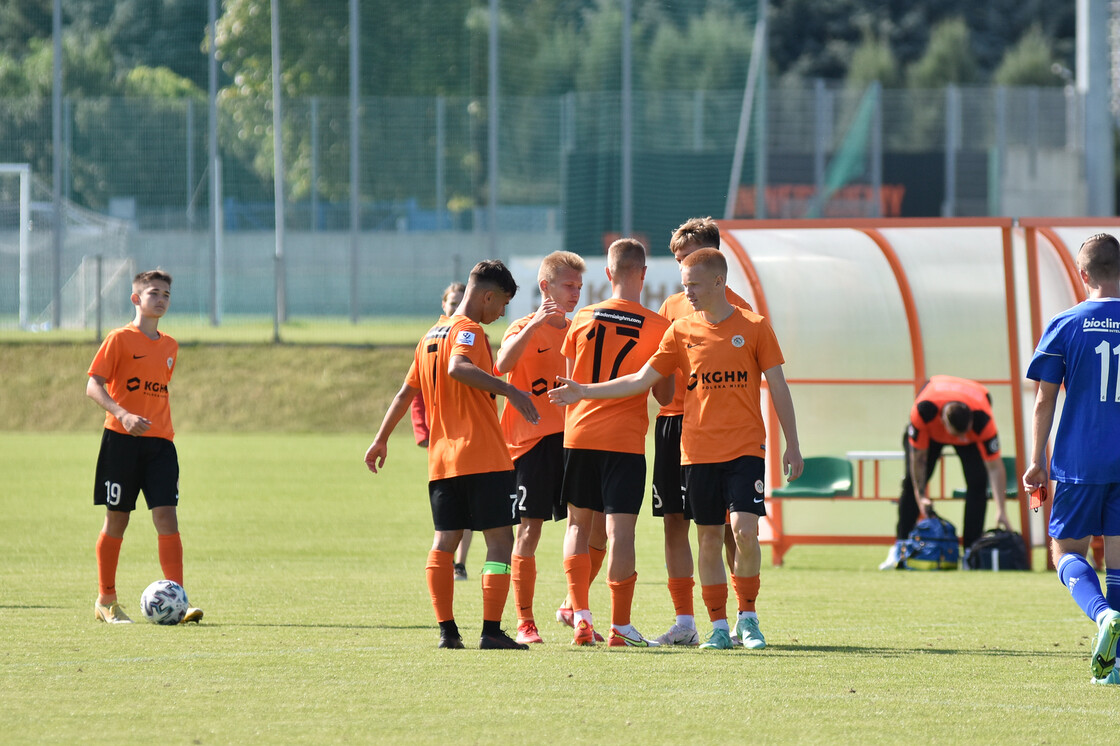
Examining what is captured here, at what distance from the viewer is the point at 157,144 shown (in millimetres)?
31188

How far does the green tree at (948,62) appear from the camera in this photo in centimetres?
5572

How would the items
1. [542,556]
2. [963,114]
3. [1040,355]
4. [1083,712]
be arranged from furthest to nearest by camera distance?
[963,114], [542,556], [1040,355], [1083,712]

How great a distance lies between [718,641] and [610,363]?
55.5 inches

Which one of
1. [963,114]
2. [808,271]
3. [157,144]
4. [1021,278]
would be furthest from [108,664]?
[963,114]

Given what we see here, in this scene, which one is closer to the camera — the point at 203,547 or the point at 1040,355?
the point at 1040,355

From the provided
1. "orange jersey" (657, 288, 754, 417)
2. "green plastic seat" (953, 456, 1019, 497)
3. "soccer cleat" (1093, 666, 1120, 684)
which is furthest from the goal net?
"soccer cleat" (1093, 666, 1120, 684)

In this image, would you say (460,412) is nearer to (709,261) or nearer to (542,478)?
(542,478)

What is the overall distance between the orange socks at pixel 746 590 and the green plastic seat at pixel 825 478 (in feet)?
15.9

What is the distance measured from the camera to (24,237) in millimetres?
29109

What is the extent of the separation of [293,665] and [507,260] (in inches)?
903

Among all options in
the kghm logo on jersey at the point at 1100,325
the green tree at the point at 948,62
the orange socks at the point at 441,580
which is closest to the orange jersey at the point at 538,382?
the orange socks at the point at 441,580

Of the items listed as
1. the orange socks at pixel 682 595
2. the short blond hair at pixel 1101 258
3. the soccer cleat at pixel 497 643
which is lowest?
the soccer cleat at pixel 497 643

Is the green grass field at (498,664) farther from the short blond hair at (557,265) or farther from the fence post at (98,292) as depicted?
the fence post at (98,292)

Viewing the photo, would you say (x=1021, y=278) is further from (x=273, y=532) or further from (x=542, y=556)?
(x=273, y=532)
